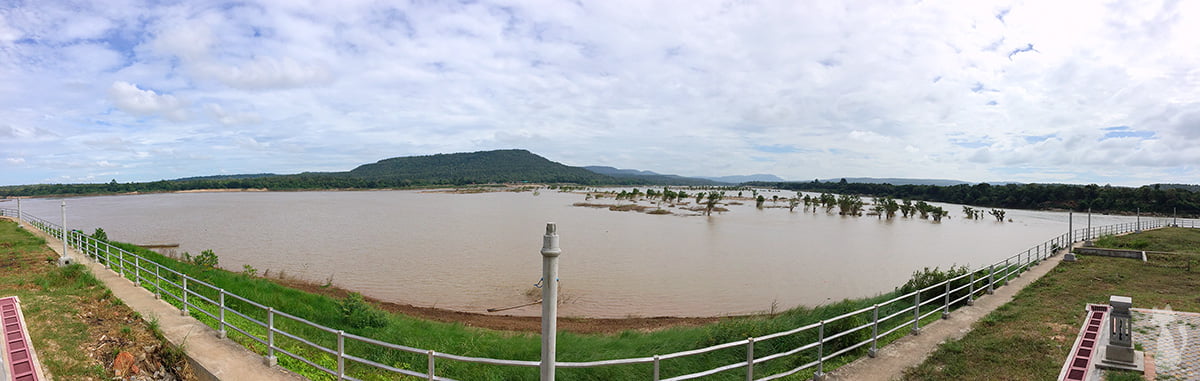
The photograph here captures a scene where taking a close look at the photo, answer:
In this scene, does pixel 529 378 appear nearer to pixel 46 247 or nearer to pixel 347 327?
pixel 347 327

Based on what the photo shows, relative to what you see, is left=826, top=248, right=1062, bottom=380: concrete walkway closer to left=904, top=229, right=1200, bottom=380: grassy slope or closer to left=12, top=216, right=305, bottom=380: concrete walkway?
left=904, top=229, right=1200, bottom=380: grassy slope

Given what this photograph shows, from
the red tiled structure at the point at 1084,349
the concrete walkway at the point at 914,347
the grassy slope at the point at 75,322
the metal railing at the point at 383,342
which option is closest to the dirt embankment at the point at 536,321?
the metal railing at the point at 383,342

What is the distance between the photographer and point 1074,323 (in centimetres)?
880

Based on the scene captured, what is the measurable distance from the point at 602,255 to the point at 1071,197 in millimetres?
87107

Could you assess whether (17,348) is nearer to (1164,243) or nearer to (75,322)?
(75,322)

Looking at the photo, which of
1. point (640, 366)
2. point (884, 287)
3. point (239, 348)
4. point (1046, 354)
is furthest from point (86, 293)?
point (884, 287)

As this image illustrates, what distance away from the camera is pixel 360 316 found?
12.0 m

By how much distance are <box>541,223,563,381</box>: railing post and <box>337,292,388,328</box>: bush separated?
971 cm

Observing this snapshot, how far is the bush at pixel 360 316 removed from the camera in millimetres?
11844

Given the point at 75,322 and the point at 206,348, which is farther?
the point at 75,322

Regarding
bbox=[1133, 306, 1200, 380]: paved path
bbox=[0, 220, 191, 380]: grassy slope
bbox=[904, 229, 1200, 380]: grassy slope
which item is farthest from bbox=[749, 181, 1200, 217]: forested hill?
bbox=[0, 220, 191, 380]: grassy slope

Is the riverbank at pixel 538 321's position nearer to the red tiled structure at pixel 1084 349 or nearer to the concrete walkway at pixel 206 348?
the concrete walkway at pixel 206 348

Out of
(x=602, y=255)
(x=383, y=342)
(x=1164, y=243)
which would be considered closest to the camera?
(x=383, y=342)

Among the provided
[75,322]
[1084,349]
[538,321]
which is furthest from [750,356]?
[538,321]
